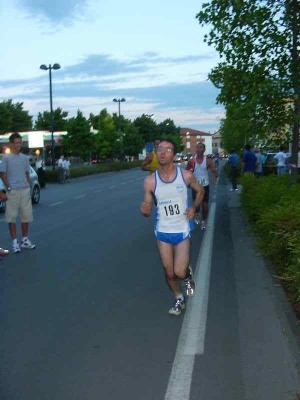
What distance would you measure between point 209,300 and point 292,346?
5.94ft

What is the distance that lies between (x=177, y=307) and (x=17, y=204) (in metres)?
4.93

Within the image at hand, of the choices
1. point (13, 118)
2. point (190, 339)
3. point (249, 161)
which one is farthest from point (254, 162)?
point (13, 118)

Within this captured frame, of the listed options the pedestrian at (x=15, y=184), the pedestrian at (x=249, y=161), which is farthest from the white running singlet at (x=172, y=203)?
the pedestrian at (x=249, y=161)

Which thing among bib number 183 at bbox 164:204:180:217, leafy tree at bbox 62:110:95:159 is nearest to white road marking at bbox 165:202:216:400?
bib number 183 at bbox 164:204:180:217

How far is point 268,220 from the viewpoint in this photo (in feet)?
30.1

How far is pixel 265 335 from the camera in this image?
567 cm

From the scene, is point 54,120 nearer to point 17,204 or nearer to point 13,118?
point 13,118

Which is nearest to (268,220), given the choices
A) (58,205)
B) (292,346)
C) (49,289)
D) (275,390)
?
(49,289)

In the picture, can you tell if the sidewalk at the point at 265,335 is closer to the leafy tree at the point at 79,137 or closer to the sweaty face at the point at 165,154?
the sweaty face at the point at 165,154

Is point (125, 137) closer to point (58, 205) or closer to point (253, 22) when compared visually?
point (58, 205)

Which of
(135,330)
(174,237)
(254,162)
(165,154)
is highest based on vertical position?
(165,154)

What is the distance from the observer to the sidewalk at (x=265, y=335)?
14.6 feet

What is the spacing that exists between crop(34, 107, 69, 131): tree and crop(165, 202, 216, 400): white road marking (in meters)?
80.3

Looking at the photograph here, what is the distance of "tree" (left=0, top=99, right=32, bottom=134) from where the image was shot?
92.1m
